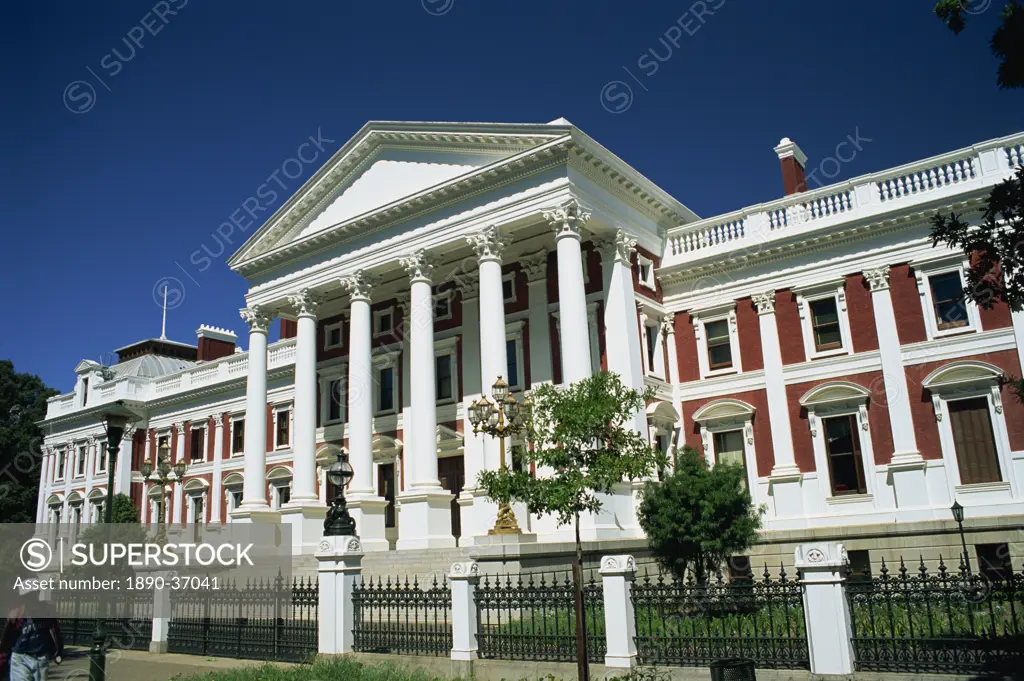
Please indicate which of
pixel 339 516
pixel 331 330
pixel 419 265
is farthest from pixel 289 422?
pixel 339 516

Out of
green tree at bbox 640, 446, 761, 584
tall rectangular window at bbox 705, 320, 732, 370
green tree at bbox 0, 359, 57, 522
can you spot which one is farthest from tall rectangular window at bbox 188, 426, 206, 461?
green tree at bbox 640, 446, 761, 584

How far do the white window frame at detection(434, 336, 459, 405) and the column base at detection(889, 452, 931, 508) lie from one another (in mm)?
14907

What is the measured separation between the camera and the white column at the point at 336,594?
15656 mm

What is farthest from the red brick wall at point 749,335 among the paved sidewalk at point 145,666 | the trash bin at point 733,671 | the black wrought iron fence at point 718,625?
the trash bin at point 733,671

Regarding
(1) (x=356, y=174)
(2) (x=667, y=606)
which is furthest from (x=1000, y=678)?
(1) (x=356, y=174)

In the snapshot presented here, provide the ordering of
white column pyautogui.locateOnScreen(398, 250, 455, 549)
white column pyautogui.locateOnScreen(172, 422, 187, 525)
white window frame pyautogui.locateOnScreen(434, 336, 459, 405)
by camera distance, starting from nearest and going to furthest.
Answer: white column pyautogui.locateOnScreen(398, 250, 455, 549) < white window frame pyautogui.locateOnScreen(434, 336, 459, 405) < white column pyautogui.locateOnScreen(172, 422, 187, 525)

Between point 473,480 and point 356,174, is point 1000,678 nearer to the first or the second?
point 473,480

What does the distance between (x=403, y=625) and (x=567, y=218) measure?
13.8 meters

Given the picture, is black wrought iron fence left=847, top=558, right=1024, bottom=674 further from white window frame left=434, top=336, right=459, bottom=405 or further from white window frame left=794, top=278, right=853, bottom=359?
white window frame left=434, top=336, right=459, bottom=405

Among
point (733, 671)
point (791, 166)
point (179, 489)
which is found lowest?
point (733, 671)

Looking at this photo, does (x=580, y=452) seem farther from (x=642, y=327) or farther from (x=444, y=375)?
(x=444, y=375)

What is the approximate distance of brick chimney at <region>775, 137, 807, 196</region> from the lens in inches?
1202

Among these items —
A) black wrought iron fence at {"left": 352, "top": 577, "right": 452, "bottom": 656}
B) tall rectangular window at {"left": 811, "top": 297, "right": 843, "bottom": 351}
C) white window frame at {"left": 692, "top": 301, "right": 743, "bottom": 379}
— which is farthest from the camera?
white window frame at {"left": 692, "top": 301, "right": 743, "bottom": 379}

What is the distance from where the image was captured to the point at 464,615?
14.1m
